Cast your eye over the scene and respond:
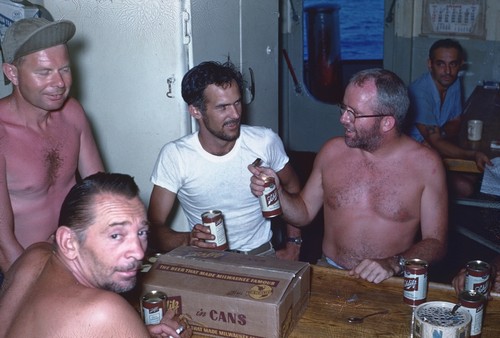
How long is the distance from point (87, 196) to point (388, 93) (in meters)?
1.69

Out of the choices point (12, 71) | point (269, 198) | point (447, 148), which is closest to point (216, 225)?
point (269, 198)

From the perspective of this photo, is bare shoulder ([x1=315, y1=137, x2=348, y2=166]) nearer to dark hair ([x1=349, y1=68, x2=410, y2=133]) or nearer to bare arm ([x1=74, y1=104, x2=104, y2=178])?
dark hair ([x1=349, y1=68, x2=410, y2=133])

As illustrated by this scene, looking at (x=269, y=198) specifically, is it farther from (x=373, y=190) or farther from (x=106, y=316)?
(x=106, y=316)

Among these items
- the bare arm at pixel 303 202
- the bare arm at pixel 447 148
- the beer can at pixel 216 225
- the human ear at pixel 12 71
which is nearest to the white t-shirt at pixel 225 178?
the bare arm at pixel 303 202

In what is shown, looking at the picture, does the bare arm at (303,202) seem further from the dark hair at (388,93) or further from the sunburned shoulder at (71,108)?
the sunburned shoulder at (71,108)

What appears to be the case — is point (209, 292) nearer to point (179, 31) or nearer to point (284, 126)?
point (179, 31)

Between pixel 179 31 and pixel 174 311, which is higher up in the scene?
pixel 179 31

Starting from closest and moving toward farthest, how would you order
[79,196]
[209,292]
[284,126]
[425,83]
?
[79,196] < [209,292] < [425,83] < [284,126]

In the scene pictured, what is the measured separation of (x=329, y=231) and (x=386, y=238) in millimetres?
307

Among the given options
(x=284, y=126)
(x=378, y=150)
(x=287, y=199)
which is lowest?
(x=284, y=126)

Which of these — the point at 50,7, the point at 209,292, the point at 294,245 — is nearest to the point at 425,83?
the point at 294,245

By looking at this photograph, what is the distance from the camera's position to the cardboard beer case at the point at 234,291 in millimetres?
2023

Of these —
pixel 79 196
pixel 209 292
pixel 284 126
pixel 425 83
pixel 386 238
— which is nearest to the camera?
pixel 79 196

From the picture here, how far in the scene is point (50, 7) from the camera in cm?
384
